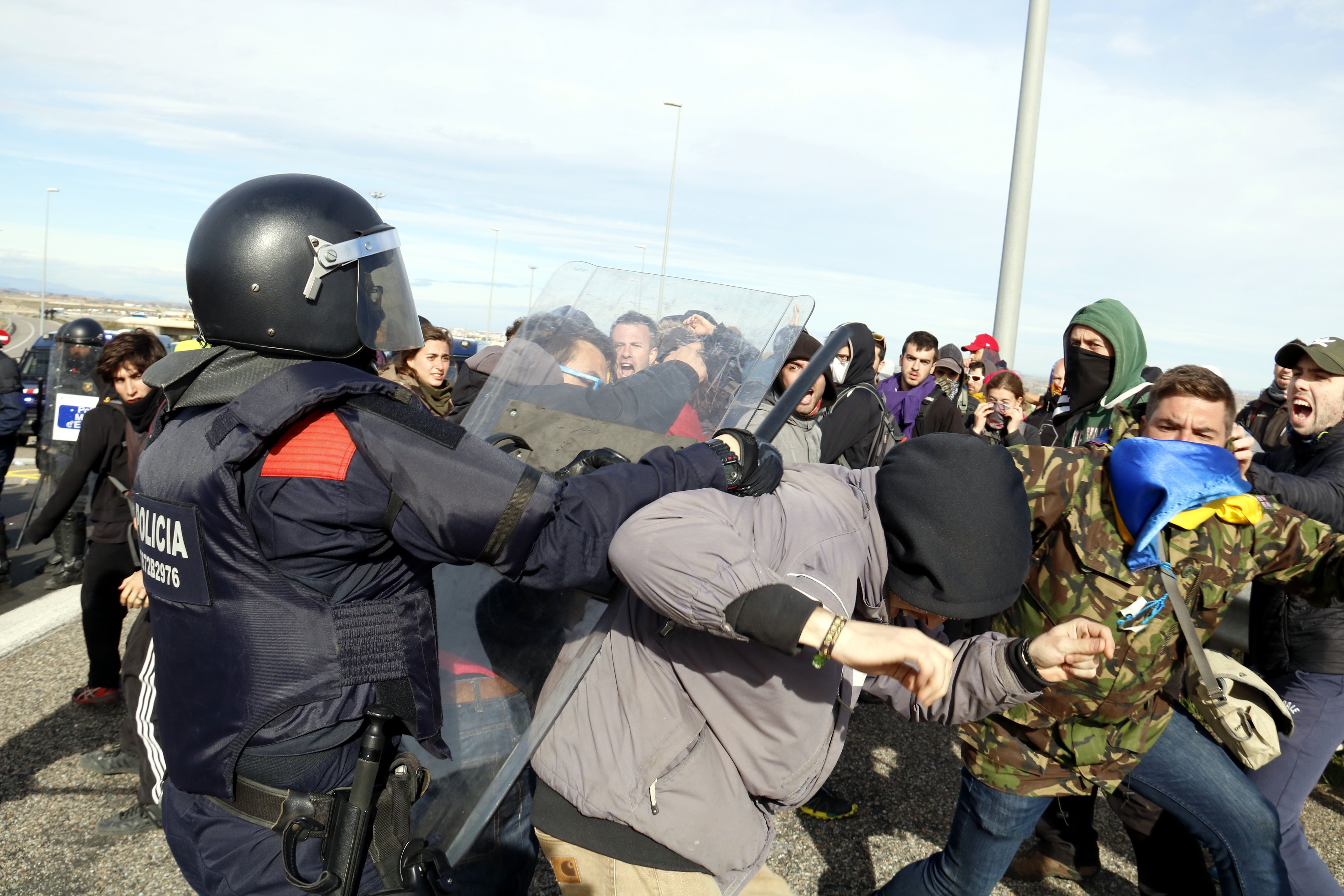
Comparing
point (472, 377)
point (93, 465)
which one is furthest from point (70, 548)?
point (472, 377)

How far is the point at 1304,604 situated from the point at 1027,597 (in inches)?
51.8

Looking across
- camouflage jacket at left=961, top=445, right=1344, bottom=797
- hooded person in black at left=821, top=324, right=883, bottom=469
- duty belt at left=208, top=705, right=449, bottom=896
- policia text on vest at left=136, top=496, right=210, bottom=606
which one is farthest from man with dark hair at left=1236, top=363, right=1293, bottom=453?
policia text on vest at left=136, top=496, right=210, bottom=606

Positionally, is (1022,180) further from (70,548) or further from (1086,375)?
(70,548)

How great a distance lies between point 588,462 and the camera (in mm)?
1787

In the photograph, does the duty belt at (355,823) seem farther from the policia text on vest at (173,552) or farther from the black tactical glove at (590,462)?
the black tactical glove at (590,462)

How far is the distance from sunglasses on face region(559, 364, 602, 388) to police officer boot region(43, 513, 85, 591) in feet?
21.2

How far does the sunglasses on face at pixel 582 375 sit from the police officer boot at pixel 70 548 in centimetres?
645

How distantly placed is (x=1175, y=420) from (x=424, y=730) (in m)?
2.33

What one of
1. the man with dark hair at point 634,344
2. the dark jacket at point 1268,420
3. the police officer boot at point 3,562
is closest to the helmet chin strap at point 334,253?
the man with dark hair at point 634,344

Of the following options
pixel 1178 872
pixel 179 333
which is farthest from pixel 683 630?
pixel 179 333

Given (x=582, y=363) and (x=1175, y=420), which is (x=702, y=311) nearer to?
(x=582, y=363)

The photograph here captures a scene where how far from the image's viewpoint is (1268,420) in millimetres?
4598

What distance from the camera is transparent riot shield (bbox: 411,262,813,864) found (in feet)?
5.75

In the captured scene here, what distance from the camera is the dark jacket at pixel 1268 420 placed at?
14.5ft
